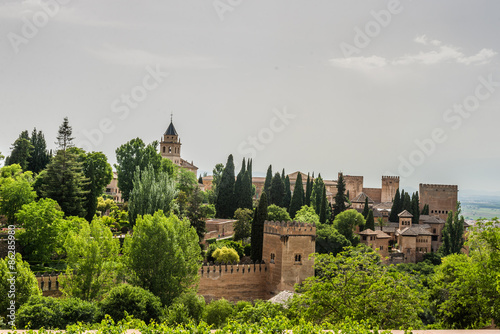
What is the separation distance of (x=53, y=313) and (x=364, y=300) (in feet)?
36.8

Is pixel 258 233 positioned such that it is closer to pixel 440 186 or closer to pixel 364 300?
pixel 364 300

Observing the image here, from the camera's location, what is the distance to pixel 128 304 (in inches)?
818

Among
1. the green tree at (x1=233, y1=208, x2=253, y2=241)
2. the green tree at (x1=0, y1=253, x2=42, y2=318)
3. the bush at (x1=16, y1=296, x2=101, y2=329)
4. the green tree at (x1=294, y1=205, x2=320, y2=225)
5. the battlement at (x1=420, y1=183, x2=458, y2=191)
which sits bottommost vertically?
the bush at (x1=16, y1=296, x2=101, y2=329)

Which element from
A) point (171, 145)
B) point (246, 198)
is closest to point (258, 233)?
point (246, 198)

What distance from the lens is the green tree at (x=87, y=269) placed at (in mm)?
22469

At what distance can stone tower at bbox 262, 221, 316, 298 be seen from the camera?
31578 mm

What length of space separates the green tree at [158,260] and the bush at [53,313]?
5528 millimetres

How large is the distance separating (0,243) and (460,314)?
2246 cm

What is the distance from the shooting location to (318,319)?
52.9 ft

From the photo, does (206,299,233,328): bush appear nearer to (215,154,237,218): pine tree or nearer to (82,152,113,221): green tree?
(82,152,113,221): green tree

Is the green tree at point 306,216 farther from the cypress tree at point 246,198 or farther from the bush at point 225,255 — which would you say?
the bush at point 225,255

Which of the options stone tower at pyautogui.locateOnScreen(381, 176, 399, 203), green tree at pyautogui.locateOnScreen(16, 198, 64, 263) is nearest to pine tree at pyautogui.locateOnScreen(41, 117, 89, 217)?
green tree at pyautogui.locateOnScreen(16, 198, 64, 263)

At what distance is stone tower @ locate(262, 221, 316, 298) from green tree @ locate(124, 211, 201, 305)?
7549 mm

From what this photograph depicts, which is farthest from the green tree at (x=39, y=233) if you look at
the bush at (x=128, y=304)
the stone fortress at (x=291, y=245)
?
the stone fortress at (x=291, y=245)
